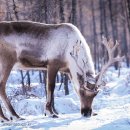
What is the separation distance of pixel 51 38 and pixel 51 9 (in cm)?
438

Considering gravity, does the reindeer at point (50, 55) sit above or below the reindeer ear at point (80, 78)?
above

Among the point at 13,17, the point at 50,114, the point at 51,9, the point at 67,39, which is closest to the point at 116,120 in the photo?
the point at 50,114

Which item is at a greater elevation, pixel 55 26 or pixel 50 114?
pixel 55 26

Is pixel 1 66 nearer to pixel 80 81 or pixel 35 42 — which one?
pixel 35 42

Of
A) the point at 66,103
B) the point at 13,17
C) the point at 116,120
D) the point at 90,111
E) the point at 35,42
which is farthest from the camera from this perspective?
the point at 13,17

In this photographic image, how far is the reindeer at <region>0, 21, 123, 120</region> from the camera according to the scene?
30.0 feet

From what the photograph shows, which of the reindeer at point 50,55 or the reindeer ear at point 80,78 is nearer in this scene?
the reindeer at point 50,55

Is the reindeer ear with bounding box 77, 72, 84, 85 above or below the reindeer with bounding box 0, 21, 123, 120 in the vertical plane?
below

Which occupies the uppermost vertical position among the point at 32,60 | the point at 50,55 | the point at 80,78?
the point at 50,55

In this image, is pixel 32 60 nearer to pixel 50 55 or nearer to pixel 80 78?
pixel 50 55

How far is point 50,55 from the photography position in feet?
31.3

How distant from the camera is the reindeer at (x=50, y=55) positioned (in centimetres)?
914

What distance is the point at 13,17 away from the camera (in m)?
16.6

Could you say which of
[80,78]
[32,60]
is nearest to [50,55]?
[32,60]
